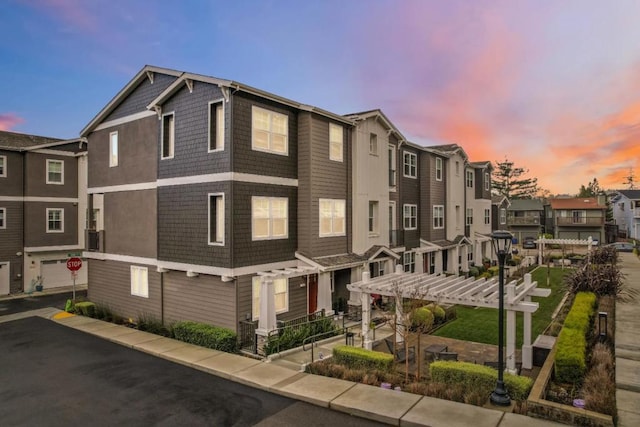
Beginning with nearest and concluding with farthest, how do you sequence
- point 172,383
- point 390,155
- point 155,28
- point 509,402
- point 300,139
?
point 509,402, point 172,383, point 300,139, point 155,28, point 390,155

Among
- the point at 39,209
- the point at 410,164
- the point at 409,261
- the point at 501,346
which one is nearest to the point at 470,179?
the point at 410,164

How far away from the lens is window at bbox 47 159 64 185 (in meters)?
28.3

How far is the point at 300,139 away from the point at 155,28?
12925mm

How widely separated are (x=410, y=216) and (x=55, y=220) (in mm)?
25918

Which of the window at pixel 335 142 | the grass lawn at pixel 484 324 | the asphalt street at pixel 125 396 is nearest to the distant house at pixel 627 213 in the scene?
the grass lawn at pixel 484 324

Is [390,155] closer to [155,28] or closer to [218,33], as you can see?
[218,33]

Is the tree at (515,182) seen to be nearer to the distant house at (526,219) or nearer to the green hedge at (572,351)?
the distant house at (526,219)

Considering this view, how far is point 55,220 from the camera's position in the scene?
28516 millimetres

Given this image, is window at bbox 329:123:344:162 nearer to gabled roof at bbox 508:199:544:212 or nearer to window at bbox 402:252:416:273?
window at bbox 402:252:416:273

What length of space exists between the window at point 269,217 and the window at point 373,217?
6360 millimetres

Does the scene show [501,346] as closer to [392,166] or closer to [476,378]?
[476,378]

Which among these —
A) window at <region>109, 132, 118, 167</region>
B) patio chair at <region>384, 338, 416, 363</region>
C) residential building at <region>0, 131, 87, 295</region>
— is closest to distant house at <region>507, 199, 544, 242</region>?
patio chair at <region>384, 338, 416, 363</region>

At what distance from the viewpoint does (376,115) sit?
21281mm

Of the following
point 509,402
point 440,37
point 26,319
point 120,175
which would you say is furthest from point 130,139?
point 509,402
